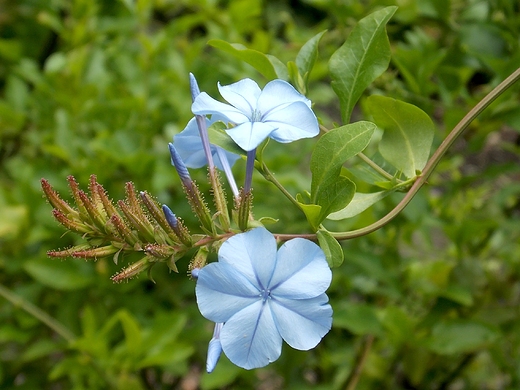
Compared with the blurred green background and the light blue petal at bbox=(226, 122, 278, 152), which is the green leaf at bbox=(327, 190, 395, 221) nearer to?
the light blue petal at bbox=(226, 122, 278, 152)

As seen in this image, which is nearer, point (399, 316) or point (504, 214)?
point (399, 316)

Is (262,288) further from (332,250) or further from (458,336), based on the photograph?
(458,336)

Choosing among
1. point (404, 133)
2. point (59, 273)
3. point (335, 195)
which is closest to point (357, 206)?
point (335, 195)

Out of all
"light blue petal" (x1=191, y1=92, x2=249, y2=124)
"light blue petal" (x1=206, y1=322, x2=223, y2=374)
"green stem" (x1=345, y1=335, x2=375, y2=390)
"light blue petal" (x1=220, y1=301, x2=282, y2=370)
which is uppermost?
"light blue petal" (x1=191, y1=92, x2=249, y2=124)

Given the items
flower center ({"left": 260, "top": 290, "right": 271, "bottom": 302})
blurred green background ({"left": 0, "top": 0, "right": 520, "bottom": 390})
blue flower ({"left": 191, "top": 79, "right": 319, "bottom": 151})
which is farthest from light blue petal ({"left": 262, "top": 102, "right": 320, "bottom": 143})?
blurred green background ({"left": 0, "top": 0, "right": 520, "bottom": 390})

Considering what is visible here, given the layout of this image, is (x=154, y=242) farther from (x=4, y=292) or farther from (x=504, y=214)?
(x=504, y=214)

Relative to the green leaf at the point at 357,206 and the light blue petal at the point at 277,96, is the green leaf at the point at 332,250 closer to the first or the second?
the green leaf at the point at 357,206

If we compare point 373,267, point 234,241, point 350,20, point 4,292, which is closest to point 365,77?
point 234,241
